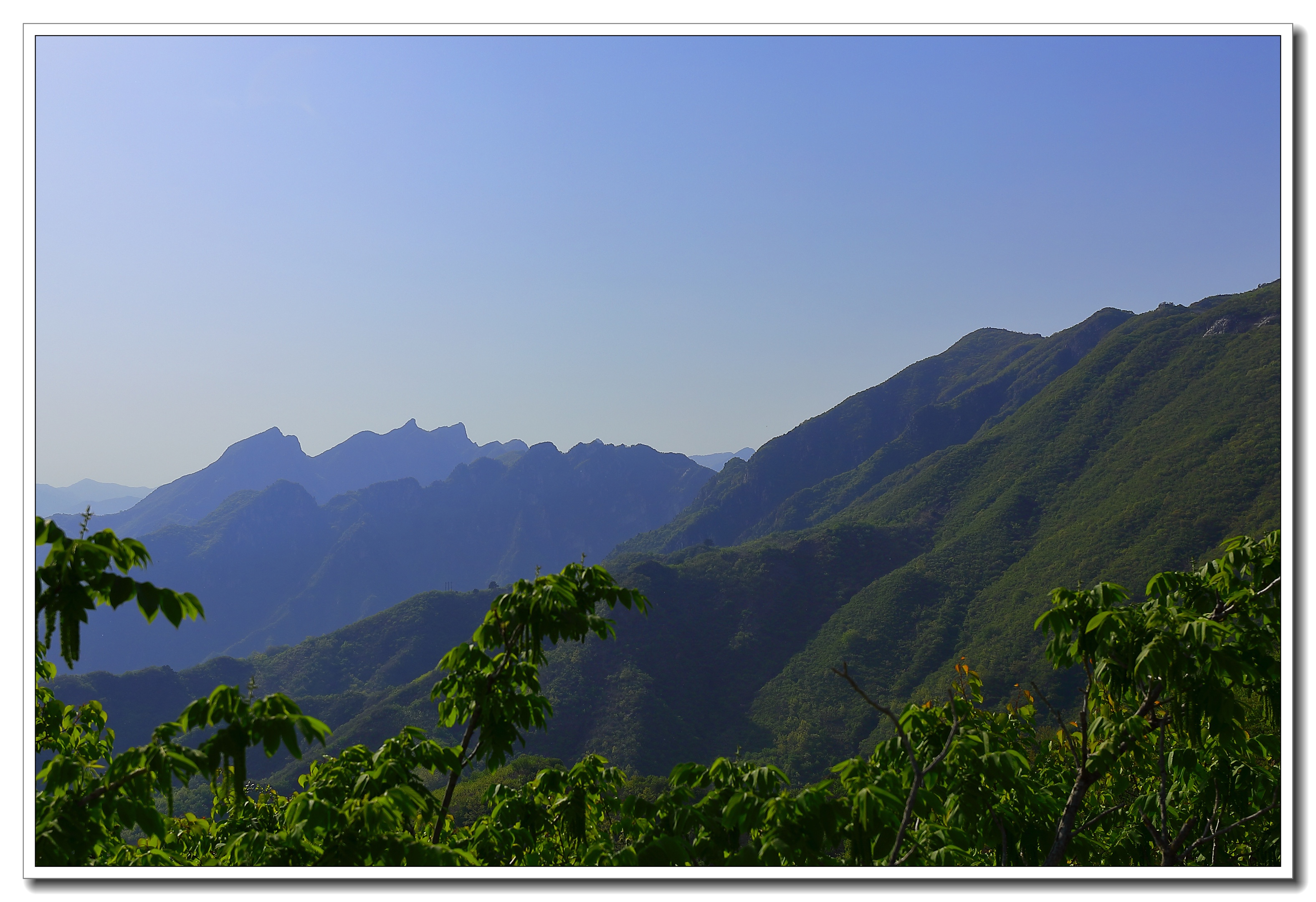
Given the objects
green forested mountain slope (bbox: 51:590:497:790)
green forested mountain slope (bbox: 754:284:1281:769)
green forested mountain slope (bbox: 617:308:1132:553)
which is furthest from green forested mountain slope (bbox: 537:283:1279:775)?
green forested mountain slope (bbox: 617:308:1132:553)

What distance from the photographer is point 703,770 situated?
15.7 ft

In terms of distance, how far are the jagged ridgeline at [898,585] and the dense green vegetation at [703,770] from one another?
36.2m

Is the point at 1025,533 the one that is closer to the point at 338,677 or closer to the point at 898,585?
the point at 898,585

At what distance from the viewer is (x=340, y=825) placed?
393cm

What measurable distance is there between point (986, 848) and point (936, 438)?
14975 centimetres

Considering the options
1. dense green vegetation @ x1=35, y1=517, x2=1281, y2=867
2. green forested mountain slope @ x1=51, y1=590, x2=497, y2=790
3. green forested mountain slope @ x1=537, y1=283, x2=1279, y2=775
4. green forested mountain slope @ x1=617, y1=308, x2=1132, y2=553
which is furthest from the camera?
green forested mountain slope @ x1=617, y1=308, x2=1132, y2=553

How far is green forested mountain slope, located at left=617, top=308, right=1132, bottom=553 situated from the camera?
146 meters

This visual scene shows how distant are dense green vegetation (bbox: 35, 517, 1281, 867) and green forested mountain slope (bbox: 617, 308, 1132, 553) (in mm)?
135155

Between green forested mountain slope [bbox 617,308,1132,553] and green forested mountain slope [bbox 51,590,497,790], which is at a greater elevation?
green forested mountain slope [bbox 617,308,1132,553]

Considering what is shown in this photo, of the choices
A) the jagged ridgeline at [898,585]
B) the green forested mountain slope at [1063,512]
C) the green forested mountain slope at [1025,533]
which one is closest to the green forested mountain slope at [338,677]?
the jagged ridgeline at [898,585]

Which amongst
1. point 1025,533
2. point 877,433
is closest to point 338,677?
point 1025,533

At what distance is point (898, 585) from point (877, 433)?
92374mm

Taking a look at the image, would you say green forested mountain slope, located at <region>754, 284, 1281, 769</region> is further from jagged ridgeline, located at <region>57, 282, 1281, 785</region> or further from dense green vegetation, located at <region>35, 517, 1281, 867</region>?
dense green vegetation, located at <region>35, 517, 1281, 867</region>
